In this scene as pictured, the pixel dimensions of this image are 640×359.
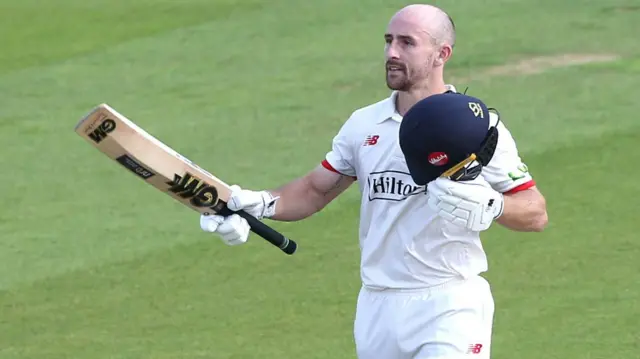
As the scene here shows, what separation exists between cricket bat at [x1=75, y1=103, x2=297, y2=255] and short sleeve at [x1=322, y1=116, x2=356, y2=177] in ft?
1.42

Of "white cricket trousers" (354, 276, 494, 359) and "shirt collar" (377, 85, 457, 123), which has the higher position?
"shirt collar" (377, 85, 457, 123)

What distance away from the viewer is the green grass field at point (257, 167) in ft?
28.0

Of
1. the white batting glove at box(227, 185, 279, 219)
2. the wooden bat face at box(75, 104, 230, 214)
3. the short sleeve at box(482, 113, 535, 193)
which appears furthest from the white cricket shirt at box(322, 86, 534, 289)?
the wooden bat face at box(75, 104, 230, 214)

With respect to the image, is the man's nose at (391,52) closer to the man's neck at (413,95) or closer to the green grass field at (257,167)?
the man's neck at (413,95)

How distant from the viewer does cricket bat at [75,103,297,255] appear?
5.82 metres

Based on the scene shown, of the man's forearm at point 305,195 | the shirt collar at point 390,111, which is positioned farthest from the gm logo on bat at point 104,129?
the shirt collar at point 390,111

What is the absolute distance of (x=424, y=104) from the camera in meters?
5.31

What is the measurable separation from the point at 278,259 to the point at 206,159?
7.63 ft

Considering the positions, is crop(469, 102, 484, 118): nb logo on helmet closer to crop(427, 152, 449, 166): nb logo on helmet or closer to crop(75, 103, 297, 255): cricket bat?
crop(427, 152, 449, 166): nb logo on helmet

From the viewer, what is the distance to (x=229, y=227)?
5.91 m

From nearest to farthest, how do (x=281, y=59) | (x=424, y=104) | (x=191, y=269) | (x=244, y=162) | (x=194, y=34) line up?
(x=424, y=104) < (x=191, y=269) < (x=244, y=162) < (x=281, y=59) < (x=194, y=34)

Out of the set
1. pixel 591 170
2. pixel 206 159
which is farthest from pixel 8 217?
pixel 591 170

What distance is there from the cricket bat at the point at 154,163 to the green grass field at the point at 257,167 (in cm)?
227

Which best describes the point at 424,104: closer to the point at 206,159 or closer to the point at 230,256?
the point at 230,256
